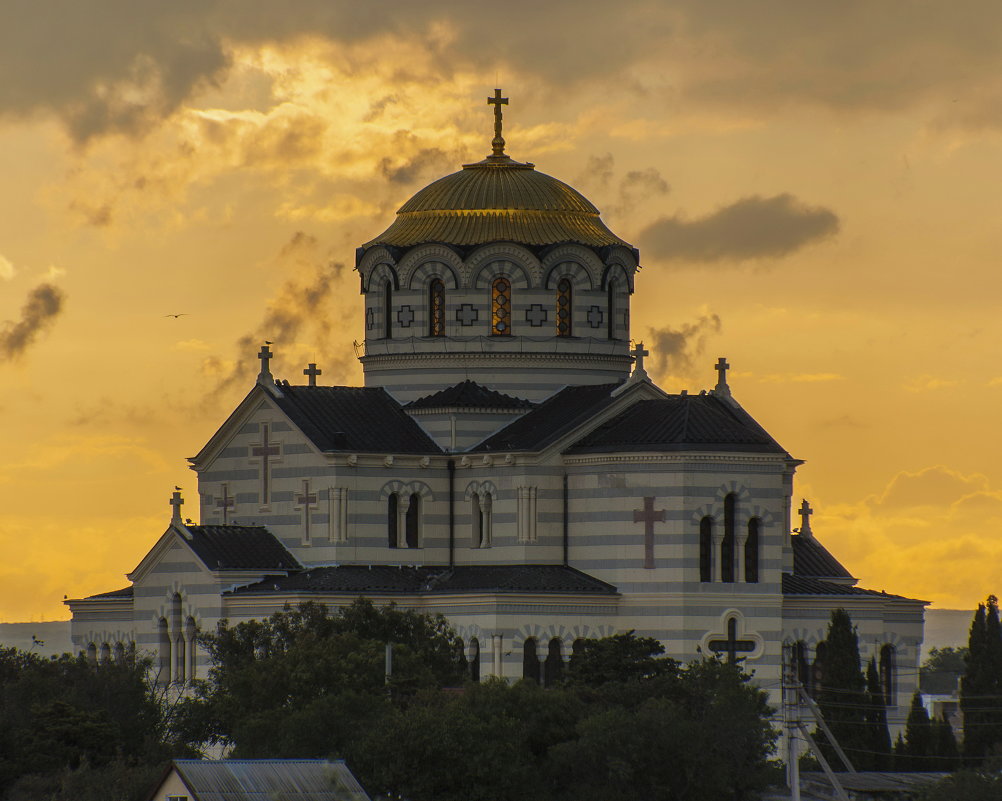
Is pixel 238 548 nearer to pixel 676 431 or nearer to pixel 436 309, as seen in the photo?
pixel 436 309

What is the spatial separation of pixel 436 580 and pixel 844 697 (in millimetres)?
12578

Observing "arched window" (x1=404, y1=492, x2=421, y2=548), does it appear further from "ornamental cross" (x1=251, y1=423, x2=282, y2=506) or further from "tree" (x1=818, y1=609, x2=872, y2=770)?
"tree" (x1=818, y1=609, x2=872, y2=770)

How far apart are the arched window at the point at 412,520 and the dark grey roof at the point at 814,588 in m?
11.1

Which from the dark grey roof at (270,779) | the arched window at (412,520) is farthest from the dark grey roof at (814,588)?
the dark grey roof at (270,779)

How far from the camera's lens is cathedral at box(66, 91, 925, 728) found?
9238 centimetres

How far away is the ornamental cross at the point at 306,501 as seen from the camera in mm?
96125

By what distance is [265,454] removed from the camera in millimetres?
97938

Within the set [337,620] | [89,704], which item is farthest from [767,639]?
[89,704]

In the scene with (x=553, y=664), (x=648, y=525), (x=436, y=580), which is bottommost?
(x=553, y=664)

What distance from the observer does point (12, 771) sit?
3135 inches

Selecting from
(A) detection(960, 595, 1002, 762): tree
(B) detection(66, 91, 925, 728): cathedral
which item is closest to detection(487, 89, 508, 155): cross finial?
(B) detection(66, 91, 925, 728): cathedral

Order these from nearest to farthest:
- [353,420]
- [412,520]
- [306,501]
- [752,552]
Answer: [752,552] → [306,501] → [412,520] → [353,420]

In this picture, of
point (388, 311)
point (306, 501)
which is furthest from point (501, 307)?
point (306, 501)

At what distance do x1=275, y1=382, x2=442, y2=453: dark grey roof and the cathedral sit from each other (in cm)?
9
